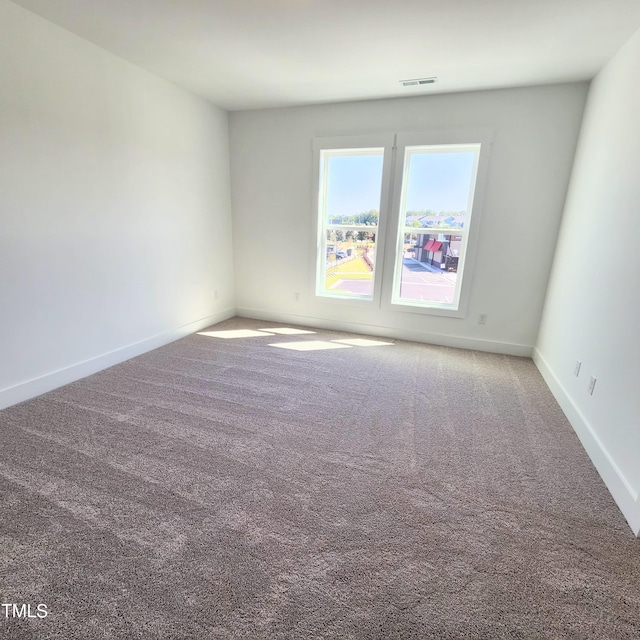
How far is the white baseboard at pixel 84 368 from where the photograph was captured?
246 cm

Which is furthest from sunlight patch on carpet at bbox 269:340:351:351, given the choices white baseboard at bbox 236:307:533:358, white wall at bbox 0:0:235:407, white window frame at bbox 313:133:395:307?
white wall at bbox 0:0:235:407

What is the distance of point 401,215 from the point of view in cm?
387

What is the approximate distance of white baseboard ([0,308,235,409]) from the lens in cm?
246

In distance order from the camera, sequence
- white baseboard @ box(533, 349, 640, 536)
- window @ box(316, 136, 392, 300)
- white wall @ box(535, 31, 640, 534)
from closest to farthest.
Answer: white baseboard @ box(533, 349, 640, 536), white wall @ box(535, 31, 640, 534), window @ box(316, 136, 392, 300)

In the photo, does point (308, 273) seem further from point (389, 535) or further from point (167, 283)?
point (389, 535)

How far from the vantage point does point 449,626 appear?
1.17 meters

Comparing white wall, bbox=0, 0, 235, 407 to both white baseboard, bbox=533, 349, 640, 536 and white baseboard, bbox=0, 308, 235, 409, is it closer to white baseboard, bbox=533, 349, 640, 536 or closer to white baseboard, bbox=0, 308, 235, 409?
white baseboard, bbox=0, 308, 235, 409

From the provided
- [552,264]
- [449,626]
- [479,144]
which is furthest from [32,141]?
[552,264]

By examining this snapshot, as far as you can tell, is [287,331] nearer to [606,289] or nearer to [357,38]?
[357,38]

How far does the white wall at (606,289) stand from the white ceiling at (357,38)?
17.5 inches

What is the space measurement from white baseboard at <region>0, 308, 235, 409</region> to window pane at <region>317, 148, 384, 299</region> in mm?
1885

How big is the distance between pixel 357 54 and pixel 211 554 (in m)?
3.36

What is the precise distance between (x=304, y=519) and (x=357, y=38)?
3.07 m

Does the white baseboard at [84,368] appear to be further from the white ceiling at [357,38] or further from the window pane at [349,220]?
the white ceiling at [357,38]
